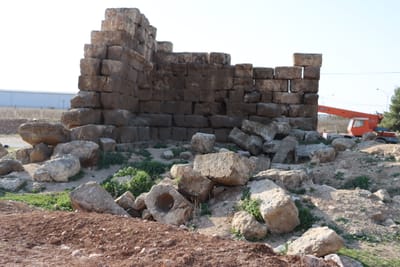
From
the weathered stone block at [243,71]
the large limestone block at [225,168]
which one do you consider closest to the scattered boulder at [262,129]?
the weathered stone block at [243,71]

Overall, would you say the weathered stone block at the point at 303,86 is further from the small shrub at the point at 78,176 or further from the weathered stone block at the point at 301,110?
the small shrub at the point at 78,176

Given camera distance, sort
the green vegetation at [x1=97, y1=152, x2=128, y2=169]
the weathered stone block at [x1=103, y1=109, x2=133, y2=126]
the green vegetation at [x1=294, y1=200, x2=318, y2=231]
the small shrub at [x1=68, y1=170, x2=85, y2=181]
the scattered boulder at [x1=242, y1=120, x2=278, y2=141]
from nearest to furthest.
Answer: the green vegetation at [x1=294, y1=200, x2=318, y2=231] < the small shrub at [x1=68, y1=170, x2=85, y2=181] < the green vegetation at [x1=97, y1=152, x2=128, y2=169] < the weathered stone block at [x1=103, y1=109, x2=133, y2=126] < the scattered boulder at [x1=242, y1=120, x2=278, y2=141]

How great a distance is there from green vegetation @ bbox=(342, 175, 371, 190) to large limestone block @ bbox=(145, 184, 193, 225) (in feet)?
11.7

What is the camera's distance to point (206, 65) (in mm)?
17328

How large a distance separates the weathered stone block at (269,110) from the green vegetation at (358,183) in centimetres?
673

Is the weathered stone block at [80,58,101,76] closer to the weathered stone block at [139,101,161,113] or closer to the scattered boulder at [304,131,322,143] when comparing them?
the weathered stone block at [139,101,161,113]

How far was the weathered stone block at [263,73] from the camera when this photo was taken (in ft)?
56.5

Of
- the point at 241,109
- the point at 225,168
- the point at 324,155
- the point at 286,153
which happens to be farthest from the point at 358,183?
the point at 241,109

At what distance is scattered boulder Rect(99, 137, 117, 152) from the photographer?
43.1 ft

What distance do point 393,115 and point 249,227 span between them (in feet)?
128

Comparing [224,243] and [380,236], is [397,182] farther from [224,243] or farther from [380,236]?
[224,243]

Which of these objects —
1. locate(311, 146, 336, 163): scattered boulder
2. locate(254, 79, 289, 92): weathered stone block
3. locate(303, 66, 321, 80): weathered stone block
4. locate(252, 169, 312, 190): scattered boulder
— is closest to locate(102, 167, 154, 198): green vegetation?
locate(252, 169, 312, 190): scattered boulder

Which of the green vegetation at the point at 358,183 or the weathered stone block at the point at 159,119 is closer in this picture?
the green vegetation at the point at 358,183

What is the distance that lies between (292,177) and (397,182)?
2.27 metres
